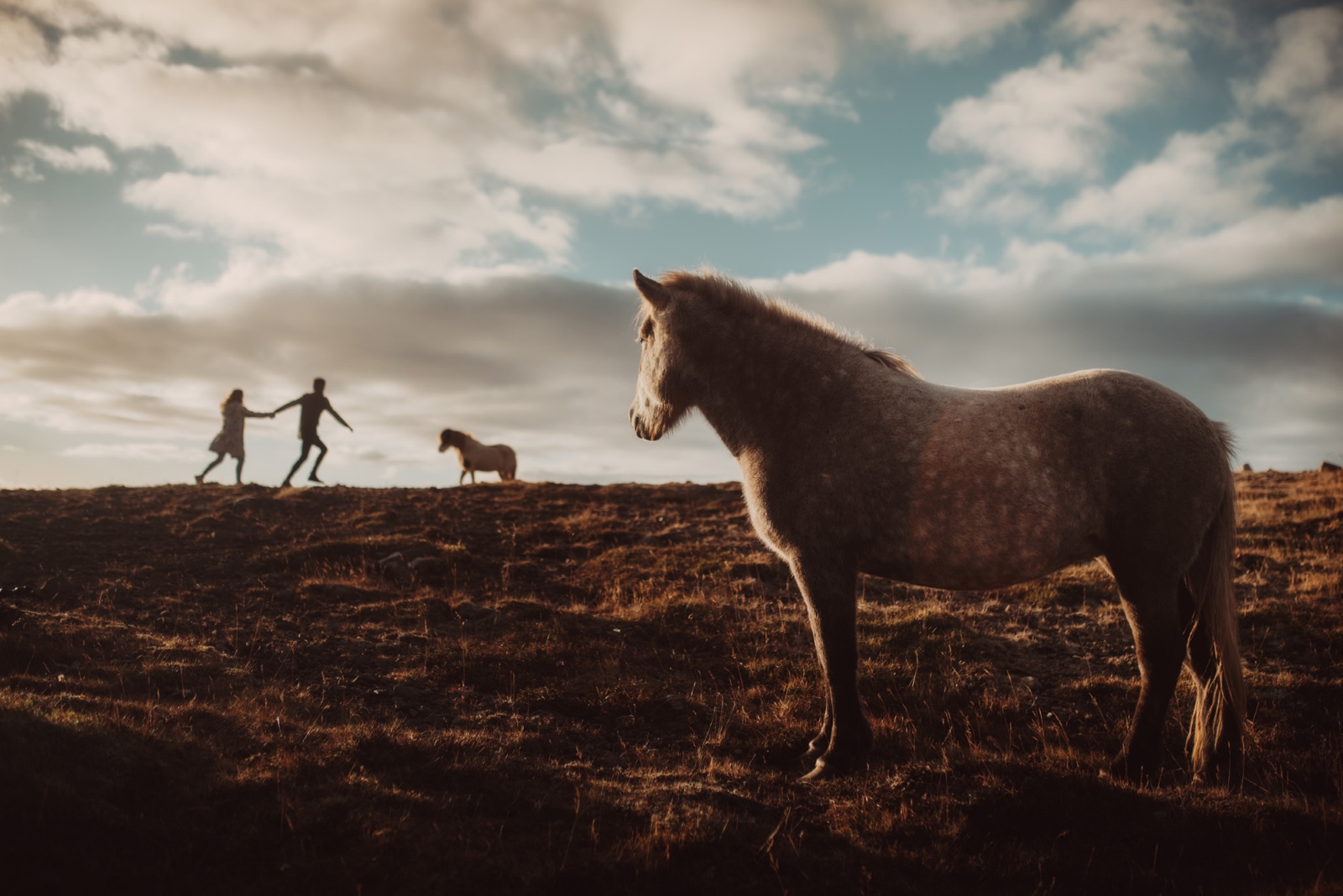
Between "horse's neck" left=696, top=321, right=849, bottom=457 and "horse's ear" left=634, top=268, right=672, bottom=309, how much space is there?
2.19ft

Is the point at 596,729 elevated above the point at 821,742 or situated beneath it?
situated beneath

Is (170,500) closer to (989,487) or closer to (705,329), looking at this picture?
(705,329)

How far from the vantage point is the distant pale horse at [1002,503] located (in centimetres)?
518

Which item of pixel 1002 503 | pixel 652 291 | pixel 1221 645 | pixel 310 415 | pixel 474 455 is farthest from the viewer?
pixel 474 455

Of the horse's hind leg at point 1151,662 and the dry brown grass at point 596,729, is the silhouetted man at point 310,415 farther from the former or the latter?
the horse's hind leg at point 1151,662

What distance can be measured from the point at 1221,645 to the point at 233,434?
22794 millimetres

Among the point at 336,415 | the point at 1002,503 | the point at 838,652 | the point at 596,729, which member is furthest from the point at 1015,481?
the point at 336,415

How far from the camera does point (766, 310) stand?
6262 mm

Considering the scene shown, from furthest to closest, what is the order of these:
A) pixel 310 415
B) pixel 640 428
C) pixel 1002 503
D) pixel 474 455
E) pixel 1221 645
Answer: pixel 474 455, pixel 310 415, pixel 640 428, pixel 1221 645, pixel 1002 503

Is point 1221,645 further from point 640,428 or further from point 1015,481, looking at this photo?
point 640,428

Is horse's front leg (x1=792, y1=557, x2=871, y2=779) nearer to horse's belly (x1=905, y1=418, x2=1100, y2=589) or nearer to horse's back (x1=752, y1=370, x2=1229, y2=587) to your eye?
horse's back (x1=752, y1=370, x2=1229, y2=587)

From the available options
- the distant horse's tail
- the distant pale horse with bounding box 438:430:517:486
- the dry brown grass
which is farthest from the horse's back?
the distant pale horse with bounding box 438:430:517:486

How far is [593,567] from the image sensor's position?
1288 cm

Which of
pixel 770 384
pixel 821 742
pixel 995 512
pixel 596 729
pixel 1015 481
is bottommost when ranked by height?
pixel 596 729
